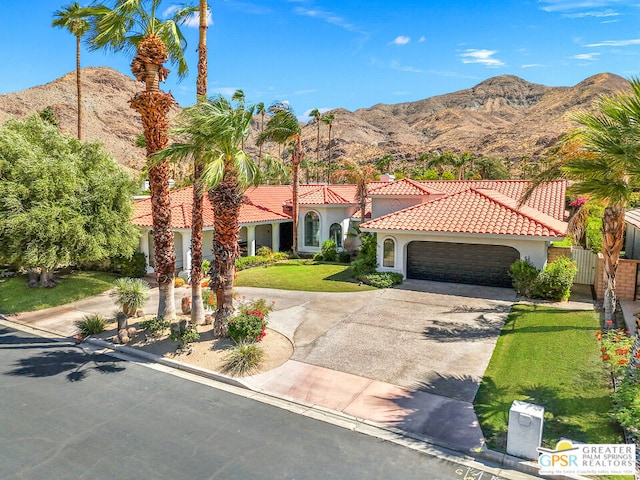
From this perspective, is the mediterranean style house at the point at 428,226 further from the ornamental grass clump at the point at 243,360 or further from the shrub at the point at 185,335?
the ornamental grass clump at the point at 243,360

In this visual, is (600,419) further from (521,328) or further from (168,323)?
(168,323)

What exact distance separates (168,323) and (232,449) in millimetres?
7013

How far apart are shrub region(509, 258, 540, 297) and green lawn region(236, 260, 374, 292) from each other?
6215 millimetres

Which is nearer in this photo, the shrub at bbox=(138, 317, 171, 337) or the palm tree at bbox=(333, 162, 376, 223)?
the shrub at bbox=(138, 317, 171, 337)

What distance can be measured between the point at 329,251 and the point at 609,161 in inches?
726

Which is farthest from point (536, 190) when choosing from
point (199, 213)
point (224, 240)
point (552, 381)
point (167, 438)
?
point (167, 438)

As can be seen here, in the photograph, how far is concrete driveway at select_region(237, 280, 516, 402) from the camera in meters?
11.1

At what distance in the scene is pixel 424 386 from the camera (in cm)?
1039

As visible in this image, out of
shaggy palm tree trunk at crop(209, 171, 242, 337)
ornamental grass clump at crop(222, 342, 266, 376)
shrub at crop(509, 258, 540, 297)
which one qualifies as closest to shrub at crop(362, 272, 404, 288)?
shrub at crop(509, 258, 540, 297)

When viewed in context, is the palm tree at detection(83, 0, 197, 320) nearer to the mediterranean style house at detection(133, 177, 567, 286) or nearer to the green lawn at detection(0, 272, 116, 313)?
the mediterranean style house at detection(133, 177, 567, 286)

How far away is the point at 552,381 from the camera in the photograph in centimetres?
1018

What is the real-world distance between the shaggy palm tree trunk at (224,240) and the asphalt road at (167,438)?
2712mm

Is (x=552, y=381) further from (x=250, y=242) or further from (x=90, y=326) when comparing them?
(x=250, y=242)

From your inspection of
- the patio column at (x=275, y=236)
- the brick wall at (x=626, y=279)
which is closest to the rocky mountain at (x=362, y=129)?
the patio column at (x=275, y=236)
